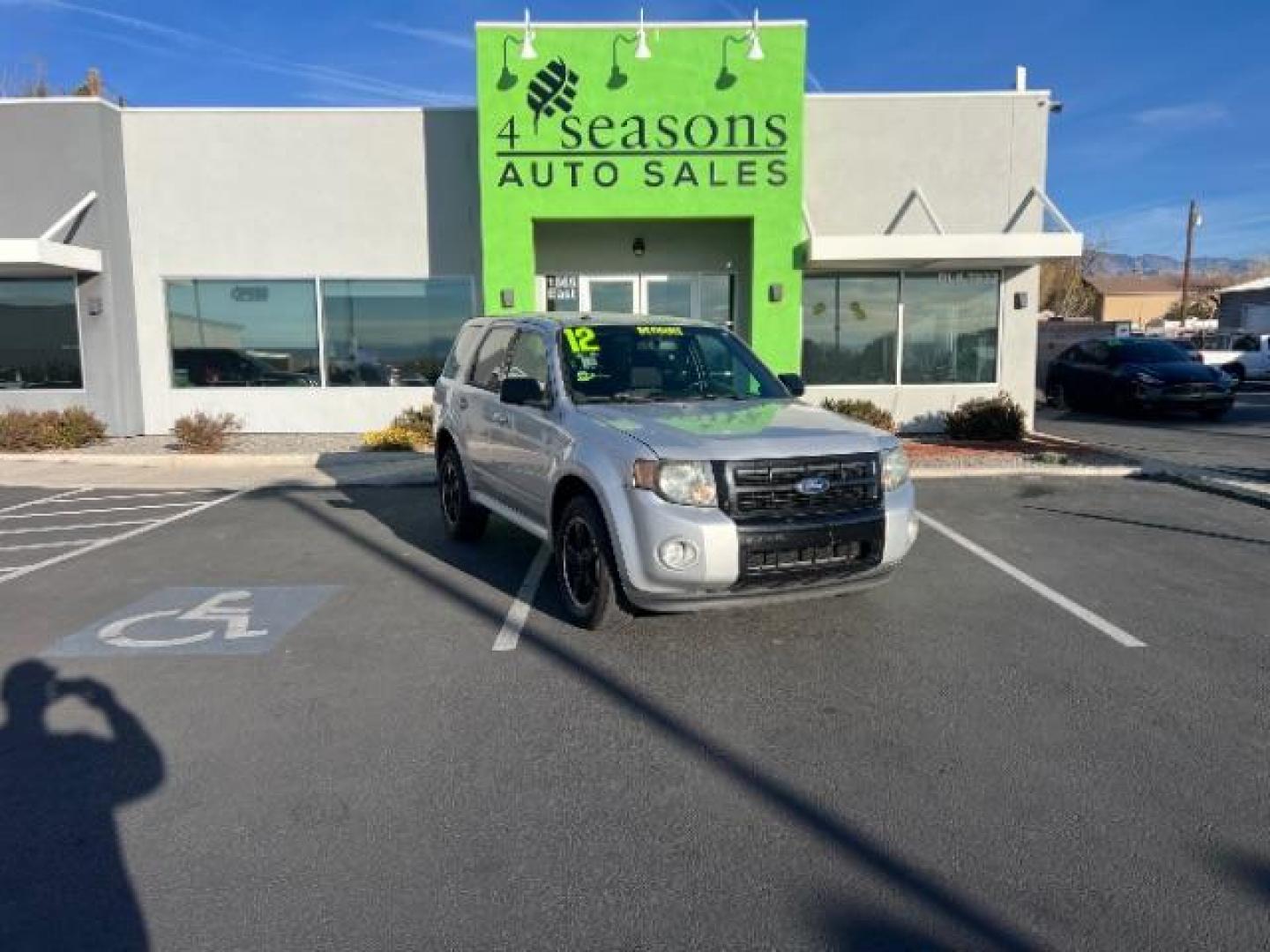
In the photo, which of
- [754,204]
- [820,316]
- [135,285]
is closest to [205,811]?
[754,204]

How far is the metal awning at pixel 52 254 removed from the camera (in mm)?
12719

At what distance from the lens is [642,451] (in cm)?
480

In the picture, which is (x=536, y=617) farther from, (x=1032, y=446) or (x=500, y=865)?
(x=1032, y=446)

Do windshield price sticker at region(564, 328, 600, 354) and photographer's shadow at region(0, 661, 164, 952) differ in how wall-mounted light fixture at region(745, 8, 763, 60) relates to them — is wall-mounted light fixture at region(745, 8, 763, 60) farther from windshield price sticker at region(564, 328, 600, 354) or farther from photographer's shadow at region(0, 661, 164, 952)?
photographer's shadow at region(0, 661, 164, 952)

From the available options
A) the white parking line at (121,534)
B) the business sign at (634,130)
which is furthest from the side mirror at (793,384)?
the business sign at (634,130)

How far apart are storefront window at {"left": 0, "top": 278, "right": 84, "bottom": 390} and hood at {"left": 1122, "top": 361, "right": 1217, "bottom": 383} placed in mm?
19541

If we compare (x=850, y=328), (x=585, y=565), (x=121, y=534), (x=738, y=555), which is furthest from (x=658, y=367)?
(x=850, y=328)

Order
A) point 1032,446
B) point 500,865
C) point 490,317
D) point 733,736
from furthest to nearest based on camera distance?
point 1032,446 < point 490,317 < point 733,736 < point 500,865

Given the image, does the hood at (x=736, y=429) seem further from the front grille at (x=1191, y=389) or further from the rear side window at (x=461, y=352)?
the front grille at (x=1191, y=389)

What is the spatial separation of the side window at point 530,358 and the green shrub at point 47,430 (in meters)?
9.98

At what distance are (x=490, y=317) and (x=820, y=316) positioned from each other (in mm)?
8274

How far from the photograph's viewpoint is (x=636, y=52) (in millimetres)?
12961

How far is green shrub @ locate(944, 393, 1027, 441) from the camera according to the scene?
1377 cm

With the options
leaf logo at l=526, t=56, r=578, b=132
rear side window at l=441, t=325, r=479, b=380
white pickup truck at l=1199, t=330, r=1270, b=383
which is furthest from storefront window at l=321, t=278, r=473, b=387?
white pickup truck at l=1199, t=330, r=1270, b=383
